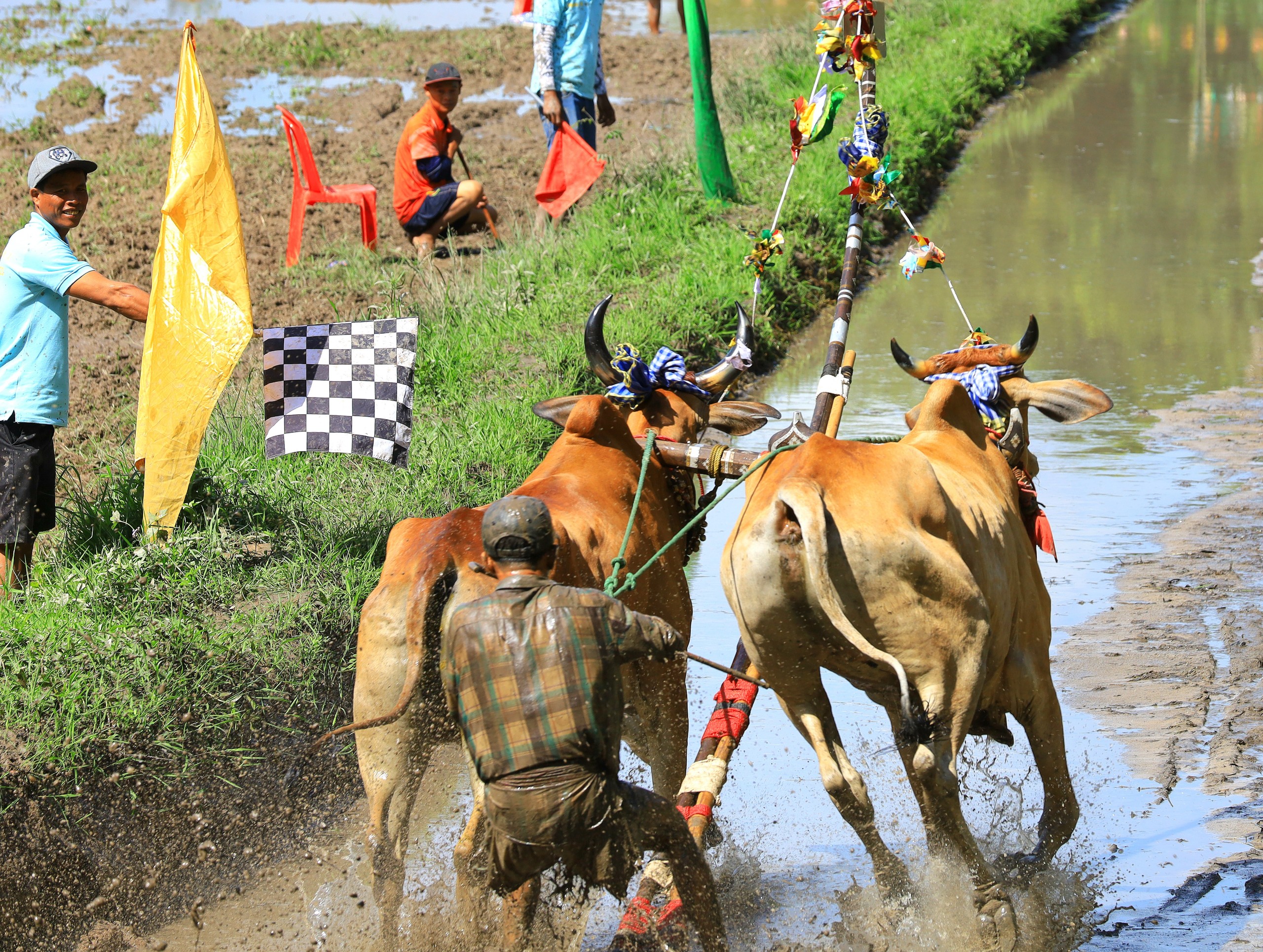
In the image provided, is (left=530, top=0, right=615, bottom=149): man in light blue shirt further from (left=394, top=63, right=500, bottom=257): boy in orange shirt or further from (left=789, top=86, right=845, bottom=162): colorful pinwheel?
(left=789, top=86, right=845, bottom=162): colorful pinwheel

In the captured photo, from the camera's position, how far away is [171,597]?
210 inches

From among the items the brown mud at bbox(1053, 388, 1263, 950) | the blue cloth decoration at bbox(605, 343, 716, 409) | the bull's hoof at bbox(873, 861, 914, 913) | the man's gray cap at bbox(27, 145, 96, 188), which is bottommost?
the brown mud at bbox(1053, 388, 1263, 950)

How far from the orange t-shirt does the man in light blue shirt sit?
30.4 inches

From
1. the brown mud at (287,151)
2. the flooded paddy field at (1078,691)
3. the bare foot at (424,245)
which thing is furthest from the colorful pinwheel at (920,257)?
the bare foot at (424,245)

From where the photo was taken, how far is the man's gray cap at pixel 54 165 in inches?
211

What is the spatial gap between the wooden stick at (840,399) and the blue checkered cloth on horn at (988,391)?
0.45 metres

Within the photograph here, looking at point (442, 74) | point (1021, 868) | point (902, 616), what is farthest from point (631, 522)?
point (442, 74)

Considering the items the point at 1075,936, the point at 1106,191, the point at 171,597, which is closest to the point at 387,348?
the point at 171,597

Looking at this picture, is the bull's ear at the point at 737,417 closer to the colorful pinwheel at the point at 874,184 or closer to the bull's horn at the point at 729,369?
the bull's horn at the point at 729,369

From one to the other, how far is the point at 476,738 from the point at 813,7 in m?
17.3

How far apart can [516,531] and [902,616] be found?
3.63ft

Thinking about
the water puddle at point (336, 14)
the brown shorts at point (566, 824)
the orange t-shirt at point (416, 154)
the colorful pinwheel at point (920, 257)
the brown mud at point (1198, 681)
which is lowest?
the brown mud at point (1198, 681)

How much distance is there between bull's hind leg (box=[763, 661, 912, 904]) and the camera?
13.4 ft

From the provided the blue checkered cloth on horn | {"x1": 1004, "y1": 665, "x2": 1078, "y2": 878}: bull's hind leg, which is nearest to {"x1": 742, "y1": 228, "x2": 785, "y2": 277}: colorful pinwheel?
the blue checkered cloth on horn
